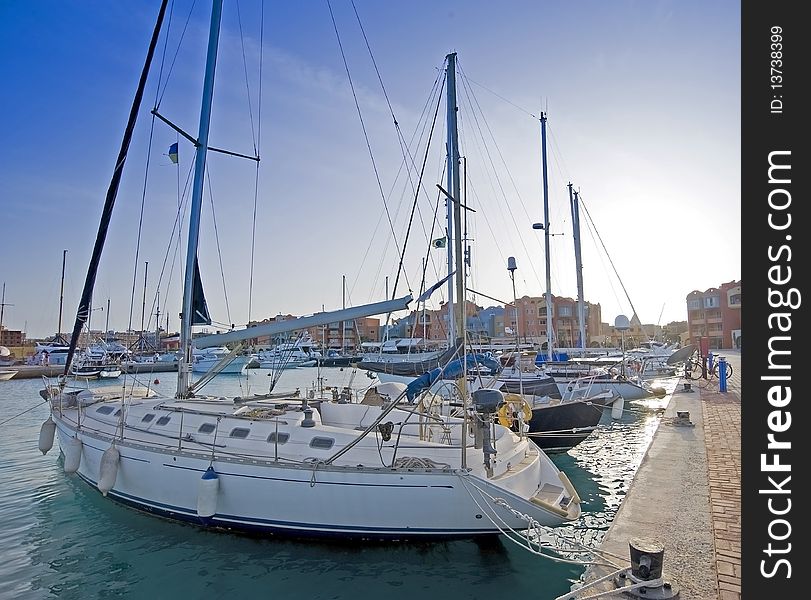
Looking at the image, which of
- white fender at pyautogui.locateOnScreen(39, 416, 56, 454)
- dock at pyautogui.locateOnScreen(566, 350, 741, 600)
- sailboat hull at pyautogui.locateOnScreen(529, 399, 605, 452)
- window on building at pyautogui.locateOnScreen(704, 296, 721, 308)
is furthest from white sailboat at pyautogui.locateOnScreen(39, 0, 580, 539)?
window on building at pyautogui.locateOnScreen(704, 296, 721, 308)

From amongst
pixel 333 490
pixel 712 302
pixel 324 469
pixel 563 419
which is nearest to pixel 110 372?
pixel 563 419

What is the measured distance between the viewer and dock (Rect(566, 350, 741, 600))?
477cm

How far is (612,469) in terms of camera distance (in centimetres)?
1295

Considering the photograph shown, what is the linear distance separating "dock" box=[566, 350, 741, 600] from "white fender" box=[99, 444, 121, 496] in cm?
801

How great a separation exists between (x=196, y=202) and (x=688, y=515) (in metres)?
11.2

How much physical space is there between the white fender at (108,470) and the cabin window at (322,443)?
3780mm

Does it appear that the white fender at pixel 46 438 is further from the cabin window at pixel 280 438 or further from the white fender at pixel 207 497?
the cabin window at pixel 280 438

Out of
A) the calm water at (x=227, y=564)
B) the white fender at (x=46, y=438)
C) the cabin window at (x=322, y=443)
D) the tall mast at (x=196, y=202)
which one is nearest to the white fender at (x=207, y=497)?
the calm water at (x=227, y=564)

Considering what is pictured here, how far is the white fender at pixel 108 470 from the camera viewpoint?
29.0 feet
